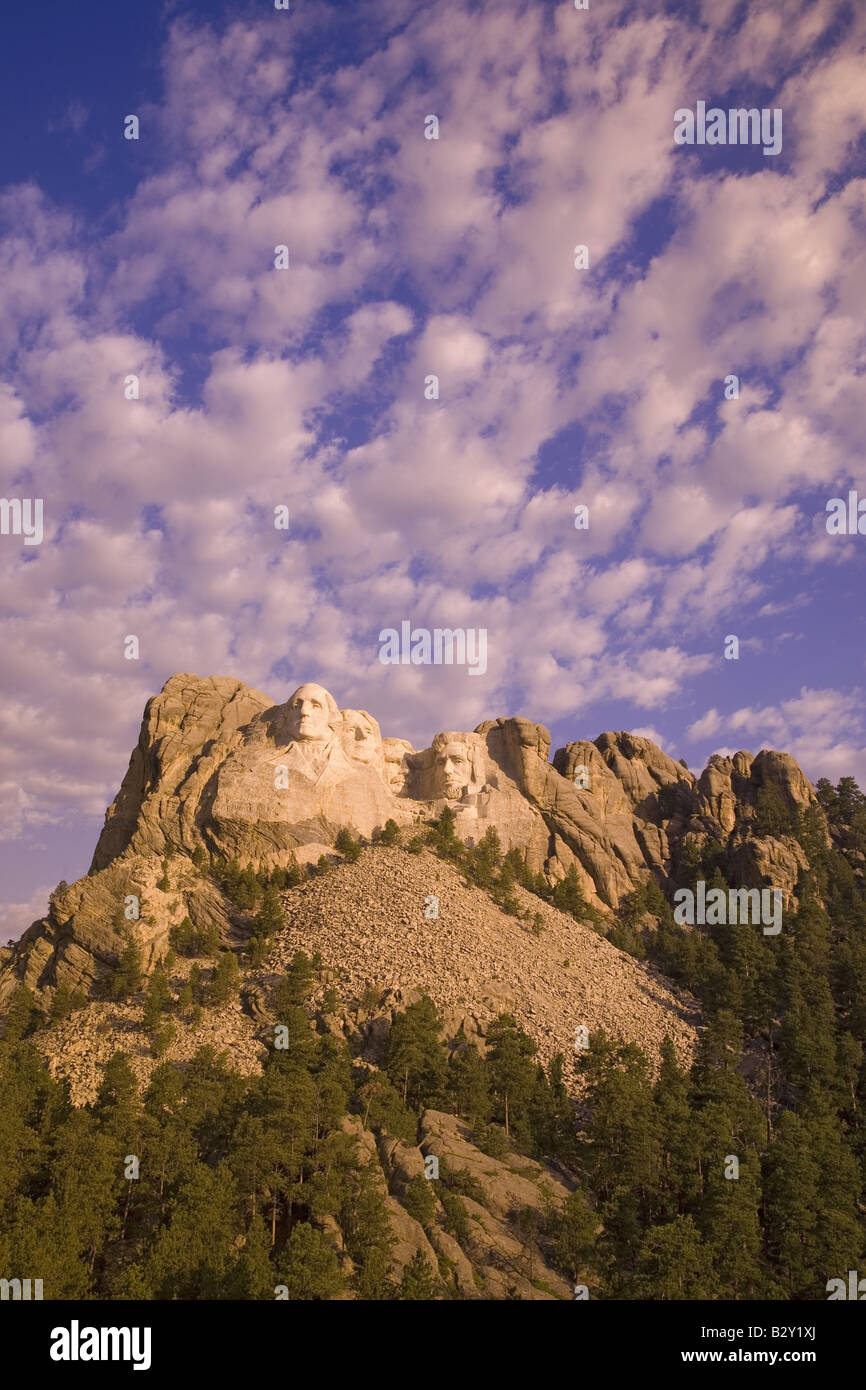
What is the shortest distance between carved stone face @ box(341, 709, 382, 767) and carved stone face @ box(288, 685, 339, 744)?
9.07ft

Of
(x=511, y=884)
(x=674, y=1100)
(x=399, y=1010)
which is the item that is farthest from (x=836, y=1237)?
(x=511, y=884)

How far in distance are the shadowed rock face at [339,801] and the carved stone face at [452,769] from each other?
16 centimetres

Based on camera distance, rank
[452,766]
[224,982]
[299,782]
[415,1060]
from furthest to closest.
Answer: [452,766] → [299,782] → [224,982] → [415,1060]

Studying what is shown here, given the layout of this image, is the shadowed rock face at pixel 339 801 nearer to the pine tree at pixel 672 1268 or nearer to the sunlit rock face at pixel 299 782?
the sunlit rock face at pixel 299 782

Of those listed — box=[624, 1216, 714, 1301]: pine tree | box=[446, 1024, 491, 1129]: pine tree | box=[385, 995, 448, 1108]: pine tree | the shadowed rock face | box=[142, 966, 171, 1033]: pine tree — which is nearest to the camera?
box=[624, 1216, 714, 1301]: pine tree

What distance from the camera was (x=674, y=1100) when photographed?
194 ft

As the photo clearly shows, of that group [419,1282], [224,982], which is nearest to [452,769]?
[224,982]

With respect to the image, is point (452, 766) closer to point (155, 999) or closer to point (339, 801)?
point (339, 801)

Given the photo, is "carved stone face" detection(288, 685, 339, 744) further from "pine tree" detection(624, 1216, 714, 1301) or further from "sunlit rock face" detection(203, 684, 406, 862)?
"pine tree" detection(624, 1216, 714, 1301)

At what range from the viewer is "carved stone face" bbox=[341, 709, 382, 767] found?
101m

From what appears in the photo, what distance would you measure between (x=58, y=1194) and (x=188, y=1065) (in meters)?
14.4

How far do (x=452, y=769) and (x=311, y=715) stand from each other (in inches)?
746

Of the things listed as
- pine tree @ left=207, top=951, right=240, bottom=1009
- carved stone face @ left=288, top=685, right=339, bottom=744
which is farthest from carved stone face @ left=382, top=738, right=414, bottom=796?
pine tree @ left=207, top=951, right=240, bottom=1009

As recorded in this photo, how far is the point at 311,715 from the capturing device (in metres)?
96.8
